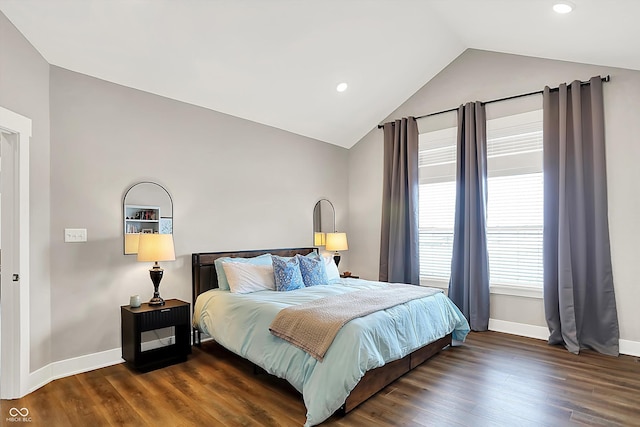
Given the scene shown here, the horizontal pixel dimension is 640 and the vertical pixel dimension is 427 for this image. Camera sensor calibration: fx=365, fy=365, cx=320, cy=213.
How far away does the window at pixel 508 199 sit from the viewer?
434 cm

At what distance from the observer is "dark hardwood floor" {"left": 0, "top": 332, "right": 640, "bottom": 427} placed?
2.47 meters

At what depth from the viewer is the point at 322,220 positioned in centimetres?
574

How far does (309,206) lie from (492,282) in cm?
270

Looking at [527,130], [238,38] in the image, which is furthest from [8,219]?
[527,130]

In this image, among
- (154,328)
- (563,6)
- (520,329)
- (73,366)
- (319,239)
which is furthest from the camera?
(319,239)

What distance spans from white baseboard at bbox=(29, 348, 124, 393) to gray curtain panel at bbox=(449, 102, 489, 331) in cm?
398

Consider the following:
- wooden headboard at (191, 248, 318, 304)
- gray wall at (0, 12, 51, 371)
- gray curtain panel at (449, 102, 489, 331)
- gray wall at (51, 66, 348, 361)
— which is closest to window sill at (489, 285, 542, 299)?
gray curtain panel at (449, 102, 489, 331)

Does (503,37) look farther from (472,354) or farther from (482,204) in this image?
(472,354)

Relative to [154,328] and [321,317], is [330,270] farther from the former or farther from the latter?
[154,328]

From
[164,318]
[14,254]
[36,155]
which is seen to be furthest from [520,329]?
[36,155]

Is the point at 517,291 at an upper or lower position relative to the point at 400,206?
lower

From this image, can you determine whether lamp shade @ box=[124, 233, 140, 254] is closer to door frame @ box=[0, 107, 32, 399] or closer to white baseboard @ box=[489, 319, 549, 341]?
door frame @ box=[0, 107, 32, 399]

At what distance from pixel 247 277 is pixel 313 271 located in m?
0.79

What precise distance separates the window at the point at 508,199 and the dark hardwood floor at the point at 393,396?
3.92ft
